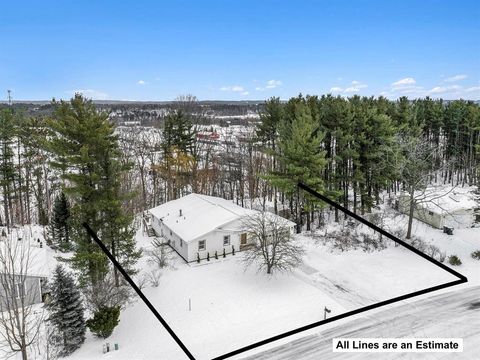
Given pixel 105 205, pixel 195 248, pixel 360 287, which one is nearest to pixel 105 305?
pixel 105 205

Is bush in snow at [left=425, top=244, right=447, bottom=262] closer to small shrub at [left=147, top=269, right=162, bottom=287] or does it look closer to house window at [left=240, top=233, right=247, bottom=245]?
house window at [left=240, top=233, right=247, bottom=245]

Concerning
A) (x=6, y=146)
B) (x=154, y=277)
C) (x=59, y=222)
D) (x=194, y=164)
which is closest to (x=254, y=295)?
(x=154, y=277)

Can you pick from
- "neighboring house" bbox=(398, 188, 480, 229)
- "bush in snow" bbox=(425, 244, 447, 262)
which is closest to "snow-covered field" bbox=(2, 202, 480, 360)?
"bush in snow" bbox=(425, 244, 447, 262)

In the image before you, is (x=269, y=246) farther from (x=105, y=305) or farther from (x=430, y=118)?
(x=430, y=118)

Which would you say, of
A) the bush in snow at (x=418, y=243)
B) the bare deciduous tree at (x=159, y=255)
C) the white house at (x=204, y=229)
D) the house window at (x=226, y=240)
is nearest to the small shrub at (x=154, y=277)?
the bare deciduous tree at (x=159, y=255)

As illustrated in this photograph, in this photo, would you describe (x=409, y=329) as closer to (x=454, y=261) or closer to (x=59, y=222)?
(x=454, y=261)

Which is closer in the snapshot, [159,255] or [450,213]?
[159,255]
